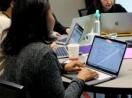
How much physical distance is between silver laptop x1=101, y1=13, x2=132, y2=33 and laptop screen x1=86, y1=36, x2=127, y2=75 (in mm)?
1201

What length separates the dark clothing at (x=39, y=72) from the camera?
4.93ft

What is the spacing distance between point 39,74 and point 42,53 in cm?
11

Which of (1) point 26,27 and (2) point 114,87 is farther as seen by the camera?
(2) point 114,87

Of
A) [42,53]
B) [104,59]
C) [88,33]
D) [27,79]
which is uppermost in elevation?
[42,53]

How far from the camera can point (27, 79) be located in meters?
1.52

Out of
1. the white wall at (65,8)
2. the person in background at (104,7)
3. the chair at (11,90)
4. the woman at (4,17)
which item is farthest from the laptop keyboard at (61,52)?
Answer: the white wall at (65,8)

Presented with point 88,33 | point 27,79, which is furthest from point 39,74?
point 88,33

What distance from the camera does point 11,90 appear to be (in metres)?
1.37

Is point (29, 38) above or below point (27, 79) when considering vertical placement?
above

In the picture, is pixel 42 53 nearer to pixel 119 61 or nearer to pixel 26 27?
pixel 26 27

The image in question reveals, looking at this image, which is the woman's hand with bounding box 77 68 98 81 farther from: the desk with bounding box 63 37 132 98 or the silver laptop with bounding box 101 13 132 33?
the silver laptop with bounding box 101 13 132 33

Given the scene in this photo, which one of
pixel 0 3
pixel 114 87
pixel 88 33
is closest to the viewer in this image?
pixel 114 87

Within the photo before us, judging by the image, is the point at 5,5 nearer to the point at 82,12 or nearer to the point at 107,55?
the point at 107,55

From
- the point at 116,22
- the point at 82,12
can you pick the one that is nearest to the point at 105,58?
the point at 116,22
